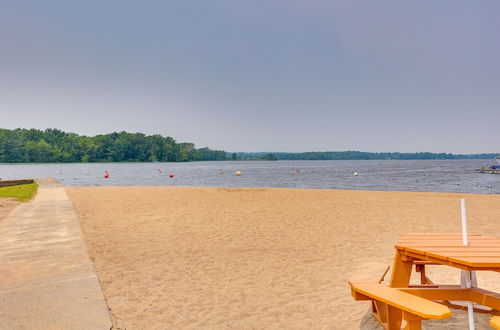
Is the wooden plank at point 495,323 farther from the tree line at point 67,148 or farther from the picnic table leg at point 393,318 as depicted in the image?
the tree line at point 67,148

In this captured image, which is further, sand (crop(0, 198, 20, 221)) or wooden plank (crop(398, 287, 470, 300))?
sand (crop(0, 198, 20, 221))

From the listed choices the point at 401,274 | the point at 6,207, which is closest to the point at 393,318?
the point at 401,274

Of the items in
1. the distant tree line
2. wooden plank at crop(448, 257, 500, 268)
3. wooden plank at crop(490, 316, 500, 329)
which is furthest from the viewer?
the distant tree line

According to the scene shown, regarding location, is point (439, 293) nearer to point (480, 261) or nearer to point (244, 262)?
point (480, 261)

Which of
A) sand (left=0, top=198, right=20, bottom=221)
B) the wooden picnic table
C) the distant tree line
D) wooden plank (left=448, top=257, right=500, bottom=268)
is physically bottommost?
sand (left=0, top=198, right=20, bottom=221)

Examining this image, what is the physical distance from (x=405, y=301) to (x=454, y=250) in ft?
2.46

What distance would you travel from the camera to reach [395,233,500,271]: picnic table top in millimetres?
2898

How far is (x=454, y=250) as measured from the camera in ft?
10.9

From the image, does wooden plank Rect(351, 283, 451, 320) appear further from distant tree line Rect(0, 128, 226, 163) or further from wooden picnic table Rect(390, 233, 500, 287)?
distant tree line Rect(0, 128, 226, 163)

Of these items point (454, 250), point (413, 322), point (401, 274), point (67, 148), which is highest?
point (67, 148)

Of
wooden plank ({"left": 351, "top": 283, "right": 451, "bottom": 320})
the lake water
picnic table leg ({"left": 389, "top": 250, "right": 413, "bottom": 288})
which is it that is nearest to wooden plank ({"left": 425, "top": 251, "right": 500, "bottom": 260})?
wooden plank ({"left": 351, "top": 283, "right": 451, "bottom": 320})

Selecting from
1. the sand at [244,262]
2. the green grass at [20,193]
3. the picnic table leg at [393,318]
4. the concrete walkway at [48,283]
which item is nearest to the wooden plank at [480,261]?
the picnic table leg at [393,318]

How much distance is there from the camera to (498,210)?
49.2ft

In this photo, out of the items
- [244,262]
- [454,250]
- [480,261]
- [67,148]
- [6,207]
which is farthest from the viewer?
[67,148]
